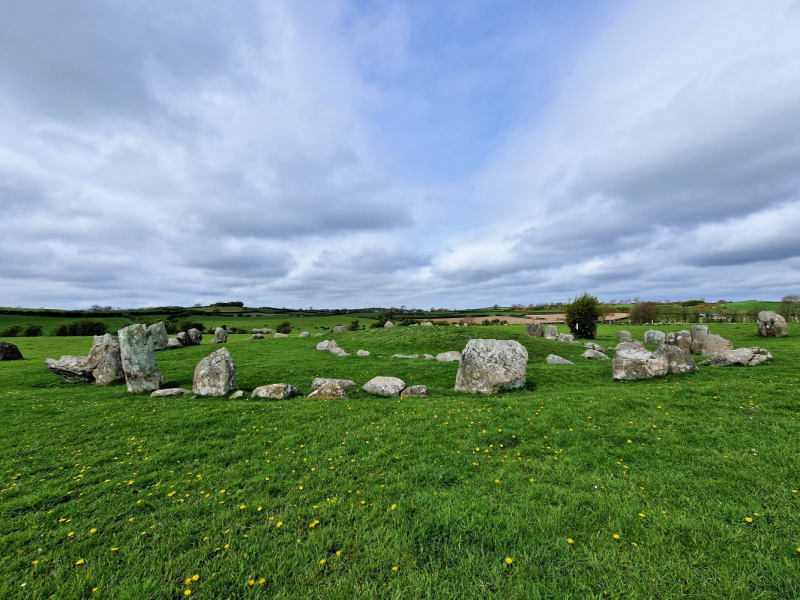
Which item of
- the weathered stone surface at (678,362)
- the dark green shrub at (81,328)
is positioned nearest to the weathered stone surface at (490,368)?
the weathered stone surface at (678,362)

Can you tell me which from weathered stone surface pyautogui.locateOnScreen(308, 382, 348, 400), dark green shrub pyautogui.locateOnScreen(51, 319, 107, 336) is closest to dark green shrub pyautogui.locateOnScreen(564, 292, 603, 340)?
weathered stone surface pyautogui.locateOnScreen(308, 382, 348, 400)

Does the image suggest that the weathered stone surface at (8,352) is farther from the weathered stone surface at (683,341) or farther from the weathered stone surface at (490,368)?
the weathered stone surface at (683,341)

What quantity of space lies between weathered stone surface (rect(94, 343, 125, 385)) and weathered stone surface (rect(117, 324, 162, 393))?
3.16m

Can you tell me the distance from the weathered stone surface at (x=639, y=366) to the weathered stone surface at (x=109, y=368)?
27825 millimetres

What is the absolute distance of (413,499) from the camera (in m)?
5.96

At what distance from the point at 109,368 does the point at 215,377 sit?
828cm

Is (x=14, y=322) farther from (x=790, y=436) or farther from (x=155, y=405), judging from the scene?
(x=790, y=436)

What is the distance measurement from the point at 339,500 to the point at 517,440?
5.34m

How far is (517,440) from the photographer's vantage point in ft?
28.9

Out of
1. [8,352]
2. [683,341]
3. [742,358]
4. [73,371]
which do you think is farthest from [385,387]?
[8,352]

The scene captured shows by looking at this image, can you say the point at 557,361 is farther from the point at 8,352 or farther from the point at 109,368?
the point at 8,352

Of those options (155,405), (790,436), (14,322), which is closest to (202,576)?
(155,405)

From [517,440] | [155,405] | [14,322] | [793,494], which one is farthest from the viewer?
[14,322]

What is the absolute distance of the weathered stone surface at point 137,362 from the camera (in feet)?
51.9
